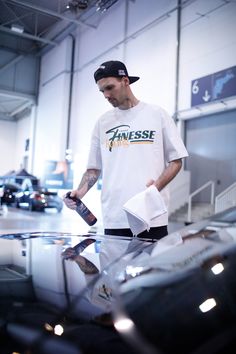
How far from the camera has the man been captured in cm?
154

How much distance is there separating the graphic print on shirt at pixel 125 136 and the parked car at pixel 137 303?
0.75 meters

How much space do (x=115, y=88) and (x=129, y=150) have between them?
288 millimetres

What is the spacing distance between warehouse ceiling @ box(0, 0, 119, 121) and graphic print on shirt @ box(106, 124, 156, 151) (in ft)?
25.3

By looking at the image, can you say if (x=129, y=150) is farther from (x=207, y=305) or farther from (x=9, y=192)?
(x=9, y=192)

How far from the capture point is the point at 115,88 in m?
1.55

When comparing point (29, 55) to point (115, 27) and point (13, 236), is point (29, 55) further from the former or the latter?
point (13, 236)

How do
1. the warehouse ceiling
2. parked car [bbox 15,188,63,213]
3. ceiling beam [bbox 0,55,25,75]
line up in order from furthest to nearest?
1. ceiling beam [bbox 0,55,25,75]
2. the warehouse ceiling
3. parked car [bbox 15,188,63,213]

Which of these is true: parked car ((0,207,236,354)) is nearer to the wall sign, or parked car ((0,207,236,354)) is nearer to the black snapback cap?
the black snapback cap

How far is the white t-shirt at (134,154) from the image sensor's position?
1.56 meters

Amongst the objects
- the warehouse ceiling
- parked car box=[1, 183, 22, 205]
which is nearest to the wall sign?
the warehouse ceiling

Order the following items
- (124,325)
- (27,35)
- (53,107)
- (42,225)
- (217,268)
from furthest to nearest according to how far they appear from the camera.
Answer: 1. (53,107)
2. (27,35)
3. (42,225)
4. (217,268)
5. (124,325)

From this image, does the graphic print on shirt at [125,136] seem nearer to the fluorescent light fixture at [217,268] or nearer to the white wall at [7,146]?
the fluorescent light fixture at [217,268]

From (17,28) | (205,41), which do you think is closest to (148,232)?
(205,41)

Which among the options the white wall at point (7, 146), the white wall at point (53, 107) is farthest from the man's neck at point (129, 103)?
the white wall at point (7, 146)
